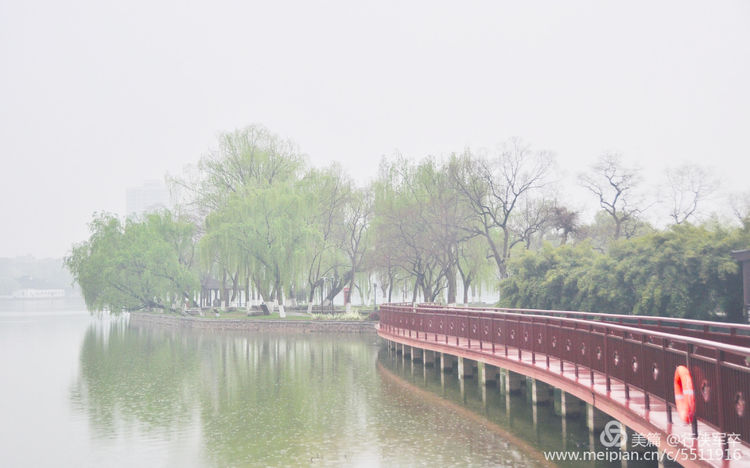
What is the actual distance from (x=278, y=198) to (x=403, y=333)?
2363cm

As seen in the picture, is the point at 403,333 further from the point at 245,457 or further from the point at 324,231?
the point at 324,231

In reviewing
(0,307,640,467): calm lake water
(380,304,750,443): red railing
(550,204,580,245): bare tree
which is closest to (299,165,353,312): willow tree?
(550,204,580,245): bare tree

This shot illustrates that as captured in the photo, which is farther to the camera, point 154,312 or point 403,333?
point 154,312

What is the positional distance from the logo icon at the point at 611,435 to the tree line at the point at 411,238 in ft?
48.6

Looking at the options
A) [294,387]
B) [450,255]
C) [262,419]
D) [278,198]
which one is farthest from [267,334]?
[262,419]

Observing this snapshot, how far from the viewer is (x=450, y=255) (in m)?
47.1

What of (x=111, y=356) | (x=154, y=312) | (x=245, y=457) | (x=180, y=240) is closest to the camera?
(x=245, y=457)

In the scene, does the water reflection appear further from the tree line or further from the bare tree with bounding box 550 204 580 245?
the bare tree with bounding box 550 204 580 245

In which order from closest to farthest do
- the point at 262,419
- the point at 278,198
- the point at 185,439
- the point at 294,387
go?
the point at 185,439 → the point at 262,419 → the point at 294,387 → the point at 278,198

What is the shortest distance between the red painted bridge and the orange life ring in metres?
0.09

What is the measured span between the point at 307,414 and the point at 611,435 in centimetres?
778

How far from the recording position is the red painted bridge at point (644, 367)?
23.4 feet

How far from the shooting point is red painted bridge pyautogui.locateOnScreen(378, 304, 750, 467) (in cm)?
714

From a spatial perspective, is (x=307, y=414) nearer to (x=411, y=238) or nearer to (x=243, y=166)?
(x=411, y=238)
